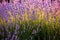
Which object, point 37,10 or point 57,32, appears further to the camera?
point 37,10

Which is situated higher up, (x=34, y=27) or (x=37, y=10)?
(x=37, y=10)

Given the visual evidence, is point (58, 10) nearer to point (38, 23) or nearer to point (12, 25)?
point (38, 23)

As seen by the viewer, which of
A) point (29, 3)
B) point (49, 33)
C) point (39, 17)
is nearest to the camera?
point (49, 33)

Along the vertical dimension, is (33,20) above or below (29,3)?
below

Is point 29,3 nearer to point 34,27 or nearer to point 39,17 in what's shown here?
point 39,17

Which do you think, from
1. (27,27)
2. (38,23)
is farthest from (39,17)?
(27,27)

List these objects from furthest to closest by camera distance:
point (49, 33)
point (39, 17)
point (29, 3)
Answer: point (29, 3) → point (39, 17) → point (49, 33)
